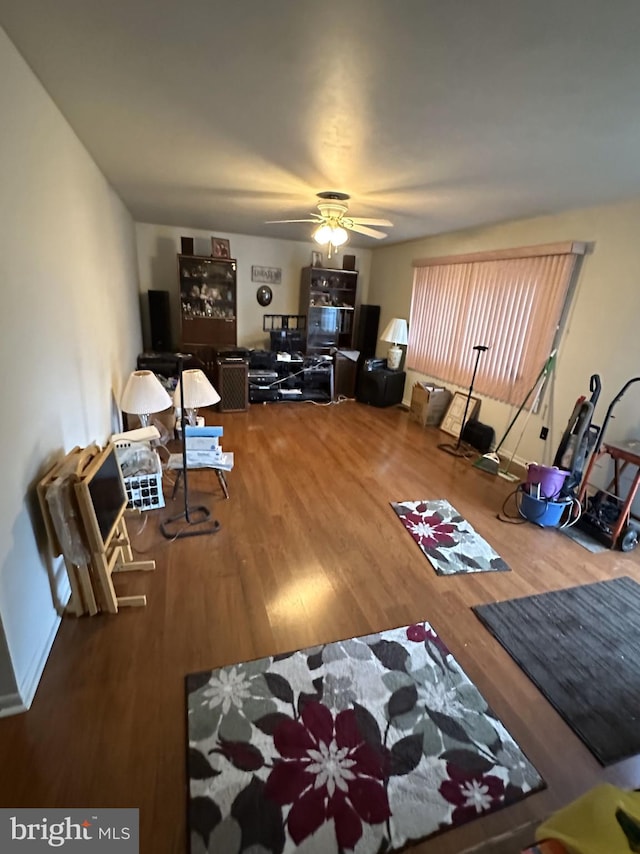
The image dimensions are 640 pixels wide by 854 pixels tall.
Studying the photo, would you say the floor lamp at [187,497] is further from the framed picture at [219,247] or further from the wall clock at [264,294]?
the wall clock at [264,294]

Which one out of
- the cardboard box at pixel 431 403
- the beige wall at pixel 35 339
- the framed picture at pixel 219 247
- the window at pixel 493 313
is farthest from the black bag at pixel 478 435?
the framed picture at pixel 219 247

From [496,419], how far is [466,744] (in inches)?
127

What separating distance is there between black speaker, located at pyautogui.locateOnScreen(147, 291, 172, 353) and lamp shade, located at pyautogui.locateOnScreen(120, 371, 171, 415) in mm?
3034

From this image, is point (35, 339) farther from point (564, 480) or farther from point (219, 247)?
point (219, 247)

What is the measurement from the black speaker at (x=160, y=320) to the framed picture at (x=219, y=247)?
2.82 feet

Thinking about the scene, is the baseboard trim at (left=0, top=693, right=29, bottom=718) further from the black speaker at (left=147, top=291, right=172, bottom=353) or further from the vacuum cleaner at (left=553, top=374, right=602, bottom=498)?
the black speaker at (left=147, top=291, right=172, bottom=353)

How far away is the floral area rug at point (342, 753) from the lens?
45.2 inches

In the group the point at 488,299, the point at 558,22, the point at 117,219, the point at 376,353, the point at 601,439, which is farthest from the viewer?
the point at 376,353

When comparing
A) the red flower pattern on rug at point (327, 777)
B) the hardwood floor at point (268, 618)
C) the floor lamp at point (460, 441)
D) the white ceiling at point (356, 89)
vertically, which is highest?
the white ceiling at point (356, 89)

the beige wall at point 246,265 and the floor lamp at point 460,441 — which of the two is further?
the beige wall at point 246,265

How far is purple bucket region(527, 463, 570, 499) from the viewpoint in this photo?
277 cm

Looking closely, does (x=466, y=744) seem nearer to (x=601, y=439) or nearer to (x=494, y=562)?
(x=494, y=562)

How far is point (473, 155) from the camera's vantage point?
82.6 inches

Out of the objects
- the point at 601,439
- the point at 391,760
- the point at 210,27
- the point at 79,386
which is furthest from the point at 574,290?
the point at 79,386
